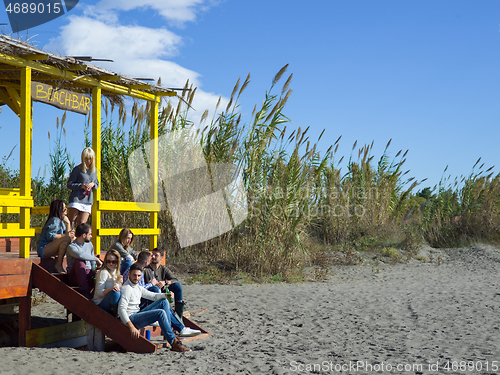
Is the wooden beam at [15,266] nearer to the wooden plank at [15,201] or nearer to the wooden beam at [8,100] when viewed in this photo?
the wooden plank at [15,201]

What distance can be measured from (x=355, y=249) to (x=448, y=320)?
20.6 feet

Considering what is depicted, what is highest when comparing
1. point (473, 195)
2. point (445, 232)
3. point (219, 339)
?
point (473, 195)

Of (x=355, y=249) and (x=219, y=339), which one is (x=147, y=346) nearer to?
(x=219, y=339)

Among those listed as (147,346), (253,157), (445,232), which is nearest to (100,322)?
(147,346)

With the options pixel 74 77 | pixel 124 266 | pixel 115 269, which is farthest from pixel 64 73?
pixel 115 269

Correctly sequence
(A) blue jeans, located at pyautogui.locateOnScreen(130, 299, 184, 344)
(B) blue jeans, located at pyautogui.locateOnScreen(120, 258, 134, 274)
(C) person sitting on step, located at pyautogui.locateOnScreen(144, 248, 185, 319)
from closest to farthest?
(A) blue jeans, located at pyautogui.locateOnScreen(130, 299, 184, 344) < (C) person sitting on step, located at pyautogui.locateOnScreen(144, 248, 185, 319) < (B) blue jeans, located at pyautogui.locateOnScreen(120, 258, 134, 274)

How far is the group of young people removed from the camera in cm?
516

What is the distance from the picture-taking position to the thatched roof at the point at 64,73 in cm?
570

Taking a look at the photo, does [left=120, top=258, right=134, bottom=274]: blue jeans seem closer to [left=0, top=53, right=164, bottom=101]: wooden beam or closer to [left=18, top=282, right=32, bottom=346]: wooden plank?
[left=18, top=282, right=32, bottom=346]: wooden plank

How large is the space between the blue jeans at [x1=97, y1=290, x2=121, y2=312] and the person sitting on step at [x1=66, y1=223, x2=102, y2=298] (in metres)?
0.43

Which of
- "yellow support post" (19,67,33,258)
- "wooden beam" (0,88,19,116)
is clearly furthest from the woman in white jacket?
"wooden beam" (0,88,19,116)

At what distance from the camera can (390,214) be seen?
13.9m

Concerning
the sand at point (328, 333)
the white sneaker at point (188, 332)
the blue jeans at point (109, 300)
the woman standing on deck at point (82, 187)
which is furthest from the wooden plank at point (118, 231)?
the white sneaker at point (188, 332)

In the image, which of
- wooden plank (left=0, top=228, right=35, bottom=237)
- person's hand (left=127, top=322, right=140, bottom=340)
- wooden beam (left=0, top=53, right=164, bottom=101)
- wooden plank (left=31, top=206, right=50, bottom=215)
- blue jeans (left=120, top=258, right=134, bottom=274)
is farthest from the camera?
wooden plank (left=31, top=206, right=50, bottom=215)
